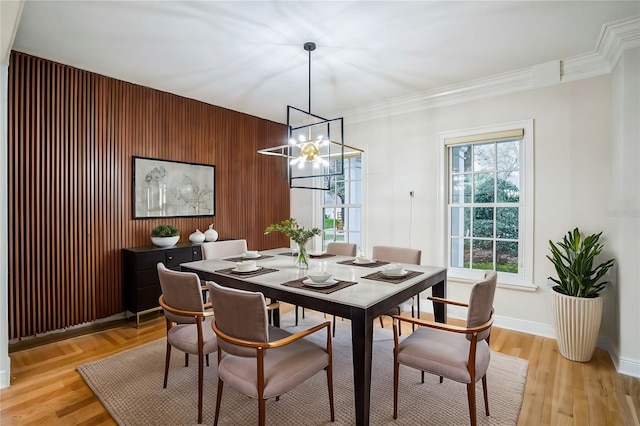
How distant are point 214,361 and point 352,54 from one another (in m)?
2.97

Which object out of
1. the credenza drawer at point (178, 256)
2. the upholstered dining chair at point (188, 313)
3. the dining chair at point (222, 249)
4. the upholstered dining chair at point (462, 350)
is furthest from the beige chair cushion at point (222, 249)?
the upholstered dining chair at point (462, 350)

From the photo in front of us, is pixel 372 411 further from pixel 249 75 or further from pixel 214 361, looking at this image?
pixel 249 75

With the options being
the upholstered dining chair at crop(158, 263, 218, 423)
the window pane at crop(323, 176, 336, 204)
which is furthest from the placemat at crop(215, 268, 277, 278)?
the window pane at crop(323, 176, 336, 204)

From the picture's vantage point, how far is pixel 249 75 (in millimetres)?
3424

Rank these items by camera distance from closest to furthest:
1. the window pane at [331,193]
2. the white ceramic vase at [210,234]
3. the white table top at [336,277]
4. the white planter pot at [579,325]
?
the white table top at [336,277]
the white planter pot at [579,325]
the white ceramic vase at [210,234]
the window pane at [331,193]

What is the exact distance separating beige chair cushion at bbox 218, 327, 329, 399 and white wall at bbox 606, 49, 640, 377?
251 centimetres

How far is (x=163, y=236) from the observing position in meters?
3.61

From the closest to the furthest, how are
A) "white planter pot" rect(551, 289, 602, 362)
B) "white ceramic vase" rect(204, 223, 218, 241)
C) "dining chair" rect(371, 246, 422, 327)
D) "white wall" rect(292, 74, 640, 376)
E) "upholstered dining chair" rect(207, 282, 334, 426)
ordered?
"upholstered dining chair" rect(207, 282, 334, 426)
"white planter pot" rect(551, 289, 602, 362)
"white wall" rect(292, 74, 640, 376)
"dining chair" rect(371, 246, 422, 327)
"white ceramic vase" rect(204, 223, 218, 241)

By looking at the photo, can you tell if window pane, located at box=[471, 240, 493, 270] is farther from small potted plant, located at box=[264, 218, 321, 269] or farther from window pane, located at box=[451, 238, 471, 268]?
small potted plant, located at box=[264, 218, 321, 269]

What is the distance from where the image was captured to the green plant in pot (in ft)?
8.75

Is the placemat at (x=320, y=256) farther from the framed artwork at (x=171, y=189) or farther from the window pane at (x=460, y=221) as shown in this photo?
the framed artwork at (x=171, y=189)

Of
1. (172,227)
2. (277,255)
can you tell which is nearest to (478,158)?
(277,255)

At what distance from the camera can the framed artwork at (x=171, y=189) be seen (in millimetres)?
3713

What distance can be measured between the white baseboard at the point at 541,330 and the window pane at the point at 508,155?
1.66 meters
